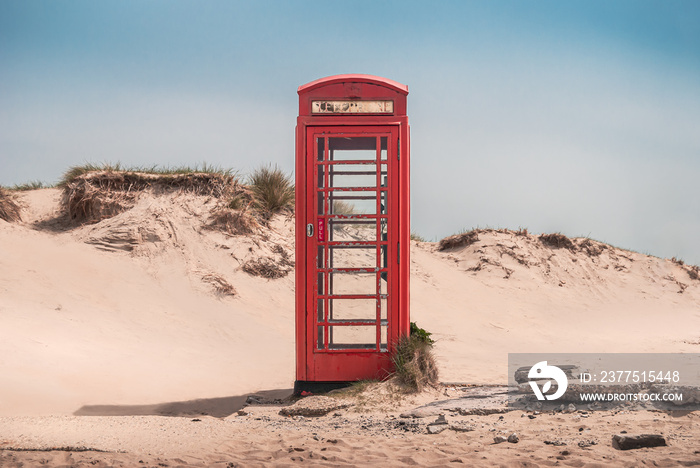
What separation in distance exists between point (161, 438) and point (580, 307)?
1516 cm

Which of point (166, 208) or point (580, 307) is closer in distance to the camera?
point (166, 208)

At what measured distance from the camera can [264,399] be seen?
8305 mm

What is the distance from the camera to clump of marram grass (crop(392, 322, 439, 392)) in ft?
25.0

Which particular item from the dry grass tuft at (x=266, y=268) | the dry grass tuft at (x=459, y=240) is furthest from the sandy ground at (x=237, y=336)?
the dry grass tuft at (x=459, y=240)

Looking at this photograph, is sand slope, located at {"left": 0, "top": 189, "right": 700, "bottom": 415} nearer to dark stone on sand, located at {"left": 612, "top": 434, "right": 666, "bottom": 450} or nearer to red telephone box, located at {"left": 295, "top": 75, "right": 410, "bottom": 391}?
red telephone box, located at {"left": 295, "top": 75, "right": 410, "bottom": 391}

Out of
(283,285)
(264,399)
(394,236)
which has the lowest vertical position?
(264,399)

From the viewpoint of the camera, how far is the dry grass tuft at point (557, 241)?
69.5ft

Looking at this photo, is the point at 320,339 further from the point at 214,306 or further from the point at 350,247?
the point at 214,306

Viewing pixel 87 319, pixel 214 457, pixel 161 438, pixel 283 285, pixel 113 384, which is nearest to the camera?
pixel 214 457

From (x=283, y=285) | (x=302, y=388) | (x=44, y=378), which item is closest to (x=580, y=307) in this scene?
(x=283, y=285)

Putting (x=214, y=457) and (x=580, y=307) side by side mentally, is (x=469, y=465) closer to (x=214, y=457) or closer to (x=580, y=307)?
(x=214, y=457)

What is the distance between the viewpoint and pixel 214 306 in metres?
14.2

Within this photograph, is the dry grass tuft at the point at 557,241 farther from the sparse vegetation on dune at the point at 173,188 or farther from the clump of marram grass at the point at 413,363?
the clump of marram grass at the point at 413,363

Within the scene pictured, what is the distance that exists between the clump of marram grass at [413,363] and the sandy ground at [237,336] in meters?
0.37
